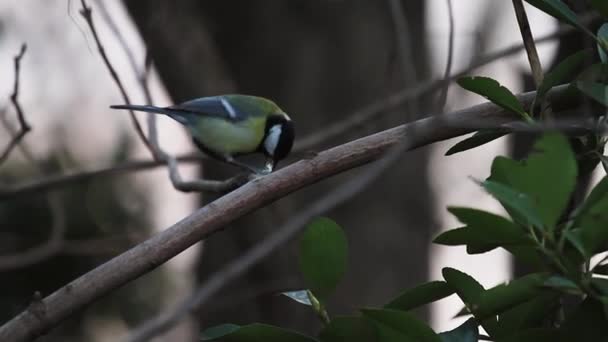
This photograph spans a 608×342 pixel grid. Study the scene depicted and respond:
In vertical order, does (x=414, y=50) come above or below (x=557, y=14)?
below

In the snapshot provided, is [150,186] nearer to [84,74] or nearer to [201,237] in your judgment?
[84,74]

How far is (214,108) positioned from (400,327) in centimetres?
163

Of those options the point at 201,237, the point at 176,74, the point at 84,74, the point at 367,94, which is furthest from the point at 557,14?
the point at 84,74

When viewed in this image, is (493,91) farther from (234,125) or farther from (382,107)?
(234,125)

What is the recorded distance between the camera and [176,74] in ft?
7.82

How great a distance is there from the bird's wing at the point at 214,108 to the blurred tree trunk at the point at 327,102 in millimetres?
232

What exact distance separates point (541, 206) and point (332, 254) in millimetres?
202

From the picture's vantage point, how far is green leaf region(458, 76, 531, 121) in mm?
802

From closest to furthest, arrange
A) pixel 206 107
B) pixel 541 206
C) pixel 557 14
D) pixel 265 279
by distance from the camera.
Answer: pixel 541 206 < pixel 557 14 < pixel 206 107 < pixel 265 279

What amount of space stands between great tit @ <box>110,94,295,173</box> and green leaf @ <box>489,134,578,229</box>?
1528 millimetres

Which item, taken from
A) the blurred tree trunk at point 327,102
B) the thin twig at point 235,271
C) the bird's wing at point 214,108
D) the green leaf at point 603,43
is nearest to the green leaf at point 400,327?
the thin twig at point 235,271

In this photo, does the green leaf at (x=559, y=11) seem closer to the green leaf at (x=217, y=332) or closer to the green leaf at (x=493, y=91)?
the green leaf at (x=493, y=91)

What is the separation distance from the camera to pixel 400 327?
26.6 inches

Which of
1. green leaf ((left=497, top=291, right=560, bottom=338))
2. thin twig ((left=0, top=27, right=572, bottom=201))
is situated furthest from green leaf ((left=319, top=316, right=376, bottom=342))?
thin twig ((left=0, top=27, right=572, bottom=201))
